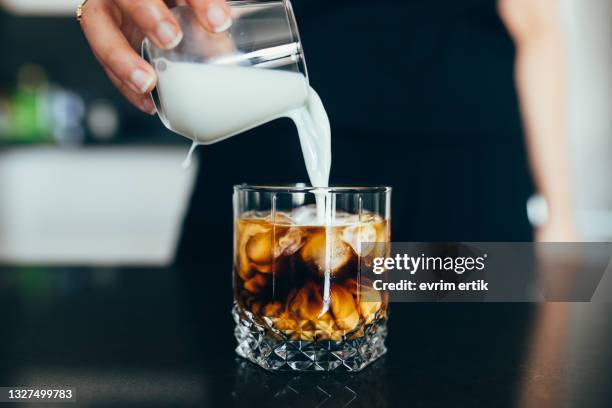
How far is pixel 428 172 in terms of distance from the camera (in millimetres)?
1377

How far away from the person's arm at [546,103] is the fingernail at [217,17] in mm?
853

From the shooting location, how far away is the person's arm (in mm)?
1379

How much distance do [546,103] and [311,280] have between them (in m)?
0.93

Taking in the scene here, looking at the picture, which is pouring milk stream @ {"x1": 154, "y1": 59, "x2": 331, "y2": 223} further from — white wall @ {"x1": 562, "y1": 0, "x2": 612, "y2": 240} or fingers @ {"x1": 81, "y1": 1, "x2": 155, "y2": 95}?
white wall @ {"x1": 562, "y1": 0, "x2": 612, "y2": 240}

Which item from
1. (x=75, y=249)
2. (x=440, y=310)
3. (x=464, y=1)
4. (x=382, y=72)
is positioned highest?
(x=464, y=1)

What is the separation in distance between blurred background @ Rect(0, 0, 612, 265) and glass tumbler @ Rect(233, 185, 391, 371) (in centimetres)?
215

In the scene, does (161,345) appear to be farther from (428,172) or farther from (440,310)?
(428,172)

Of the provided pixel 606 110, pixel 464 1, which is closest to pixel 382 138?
pixel 464 1

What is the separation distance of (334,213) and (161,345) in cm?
25

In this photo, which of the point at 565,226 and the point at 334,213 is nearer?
the point at 334,213

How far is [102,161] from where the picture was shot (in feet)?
9.62

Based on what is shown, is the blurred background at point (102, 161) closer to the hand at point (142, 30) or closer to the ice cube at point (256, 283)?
the hand at point (142, 30)

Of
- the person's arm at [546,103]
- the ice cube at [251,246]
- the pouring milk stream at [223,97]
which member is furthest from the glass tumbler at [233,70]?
the person's arm at [546,103]

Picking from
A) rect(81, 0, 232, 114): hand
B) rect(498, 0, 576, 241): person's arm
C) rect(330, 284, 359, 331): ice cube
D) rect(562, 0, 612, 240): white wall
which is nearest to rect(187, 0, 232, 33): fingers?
rect(81, 0, 232, 114): hand
